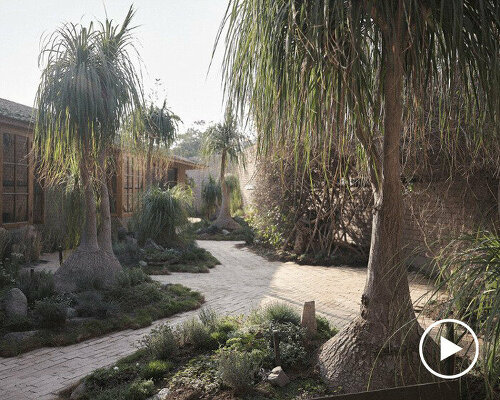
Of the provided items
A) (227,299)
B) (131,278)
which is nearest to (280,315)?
(227,299)

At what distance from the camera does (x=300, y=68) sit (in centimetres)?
262

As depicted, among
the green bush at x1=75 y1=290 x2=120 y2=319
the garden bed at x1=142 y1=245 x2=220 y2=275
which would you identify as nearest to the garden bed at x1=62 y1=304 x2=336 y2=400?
the green bush at x1=75 y1=290 x2=120 y2=319

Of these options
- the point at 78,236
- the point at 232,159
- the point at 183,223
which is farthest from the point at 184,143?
the point at 78,236

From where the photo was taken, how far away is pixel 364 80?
97.7 inches

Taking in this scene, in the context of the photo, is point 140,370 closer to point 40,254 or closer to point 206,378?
point 206,378

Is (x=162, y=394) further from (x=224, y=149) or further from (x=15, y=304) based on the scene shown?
(x=224, y=149)

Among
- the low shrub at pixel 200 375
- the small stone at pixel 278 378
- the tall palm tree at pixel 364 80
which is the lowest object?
the low shrub at pixel 200 375

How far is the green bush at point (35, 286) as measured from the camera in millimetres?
5484

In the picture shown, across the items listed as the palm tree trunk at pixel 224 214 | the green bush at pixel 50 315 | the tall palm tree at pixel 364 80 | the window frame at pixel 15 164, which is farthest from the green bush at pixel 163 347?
the palm tree trunk at pixel 224 214

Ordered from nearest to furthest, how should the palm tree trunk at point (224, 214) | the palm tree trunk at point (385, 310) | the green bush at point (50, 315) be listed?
the palm tree trunk at point (385, 310) → the green bush at point (50, 315) → the palm tree trunk at point (224, 214)

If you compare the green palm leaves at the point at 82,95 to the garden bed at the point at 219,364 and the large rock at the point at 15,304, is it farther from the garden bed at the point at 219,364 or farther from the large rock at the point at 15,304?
the garden bed at the point at 219,364

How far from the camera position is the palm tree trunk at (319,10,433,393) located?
9.68ft

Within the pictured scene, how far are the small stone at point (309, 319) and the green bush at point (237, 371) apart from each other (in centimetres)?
87

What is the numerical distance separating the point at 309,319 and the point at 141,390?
1.58 meters
